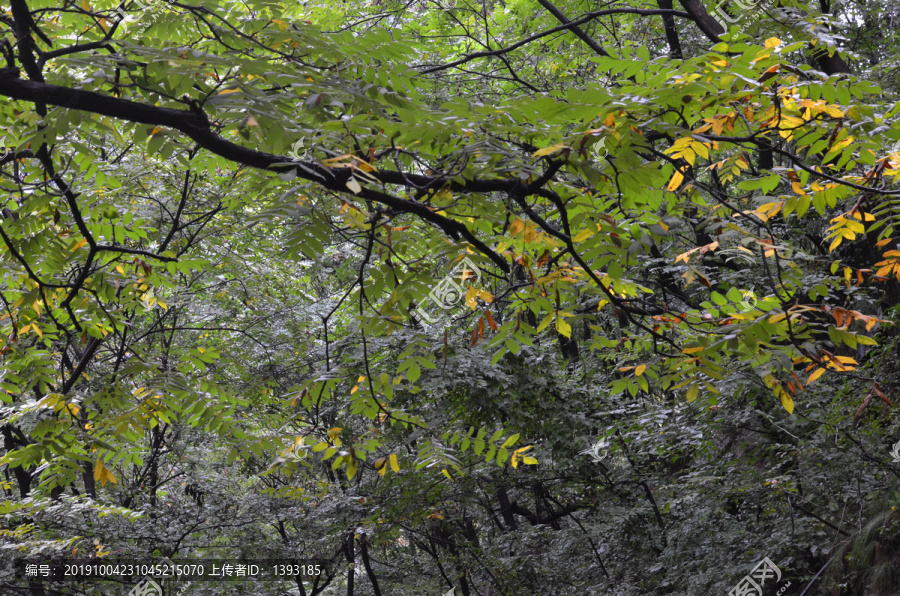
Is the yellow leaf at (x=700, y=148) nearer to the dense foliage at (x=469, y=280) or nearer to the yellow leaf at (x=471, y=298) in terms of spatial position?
the dense foliage at (x=469, y=280)

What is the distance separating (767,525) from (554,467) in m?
2.29

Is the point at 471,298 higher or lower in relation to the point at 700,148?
lower

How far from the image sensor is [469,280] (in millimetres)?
2588

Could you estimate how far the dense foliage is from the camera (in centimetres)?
218

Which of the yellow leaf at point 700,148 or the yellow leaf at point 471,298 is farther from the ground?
the yellow leaf at point 700,148

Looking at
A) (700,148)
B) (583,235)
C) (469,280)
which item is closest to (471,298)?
(469,280)

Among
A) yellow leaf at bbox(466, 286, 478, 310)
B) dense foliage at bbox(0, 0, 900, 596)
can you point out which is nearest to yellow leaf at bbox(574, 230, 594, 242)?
dense foliage at bbox(0, 0, 900, 596)

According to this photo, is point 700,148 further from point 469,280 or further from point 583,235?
point 469,280

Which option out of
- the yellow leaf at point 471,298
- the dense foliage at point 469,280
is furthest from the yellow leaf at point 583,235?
the yellow leaf at point 471,298

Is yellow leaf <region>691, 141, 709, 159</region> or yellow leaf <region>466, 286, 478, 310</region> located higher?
yellow leaf <region>691, 141, 709, 159</region>

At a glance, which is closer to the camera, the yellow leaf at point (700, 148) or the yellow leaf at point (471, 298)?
the yellow leaf at point (700, 148)

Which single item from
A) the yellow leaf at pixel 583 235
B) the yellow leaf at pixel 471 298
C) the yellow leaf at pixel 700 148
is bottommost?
the yellow leaf at pixel 471 298

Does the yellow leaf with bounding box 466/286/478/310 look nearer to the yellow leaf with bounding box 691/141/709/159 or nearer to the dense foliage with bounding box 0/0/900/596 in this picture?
the dense foliage with bounding box 0/0/900/596

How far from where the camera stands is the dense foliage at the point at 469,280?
2.18 m
